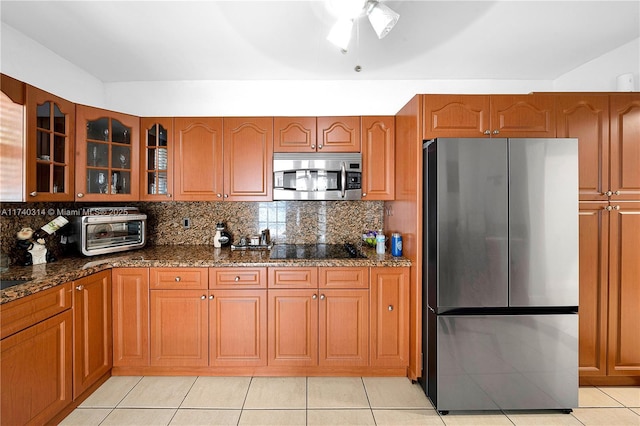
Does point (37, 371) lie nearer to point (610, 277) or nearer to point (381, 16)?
point (381, 16)

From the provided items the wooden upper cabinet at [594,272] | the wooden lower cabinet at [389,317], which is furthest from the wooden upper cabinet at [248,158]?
the wooden upper cabinet at [594,272]

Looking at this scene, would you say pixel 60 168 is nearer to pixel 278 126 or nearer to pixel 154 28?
pixel 154 28

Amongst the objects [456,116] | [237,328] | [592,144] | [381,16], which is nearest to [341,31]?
[381,16]

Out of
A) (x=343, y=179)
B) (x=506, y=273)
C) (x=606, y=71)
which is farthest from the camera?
(x=343, y=179)

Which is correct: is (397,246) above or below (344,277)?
above

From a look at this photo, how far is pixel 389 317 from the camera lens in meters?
2.17

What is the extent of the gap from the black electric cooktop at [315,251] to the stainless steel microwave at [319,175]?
0.46m

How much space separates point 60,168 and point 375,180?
2.38 metres

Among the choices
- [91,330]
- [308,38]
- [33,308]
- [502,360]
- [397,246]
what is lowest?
[502,360]

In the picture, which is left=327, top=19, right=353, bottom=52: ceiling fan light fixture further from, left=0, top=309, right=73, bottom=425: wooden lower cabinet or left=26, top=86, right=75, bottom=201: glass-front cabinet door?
left=0, top=309, right=73, bottom=425: wooden lower cabinet

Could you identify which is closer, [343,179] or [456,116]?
[456,116]

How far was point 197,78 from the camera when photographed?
8.96 feet

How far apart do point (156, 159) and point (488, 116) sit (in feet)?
8.70

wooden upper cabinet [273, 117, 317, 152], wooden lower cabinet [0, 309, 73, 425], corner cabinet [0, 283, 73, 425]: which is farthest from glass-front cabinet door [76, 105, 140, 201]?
wooden upper cabinet [273, 117, 317, 152]
